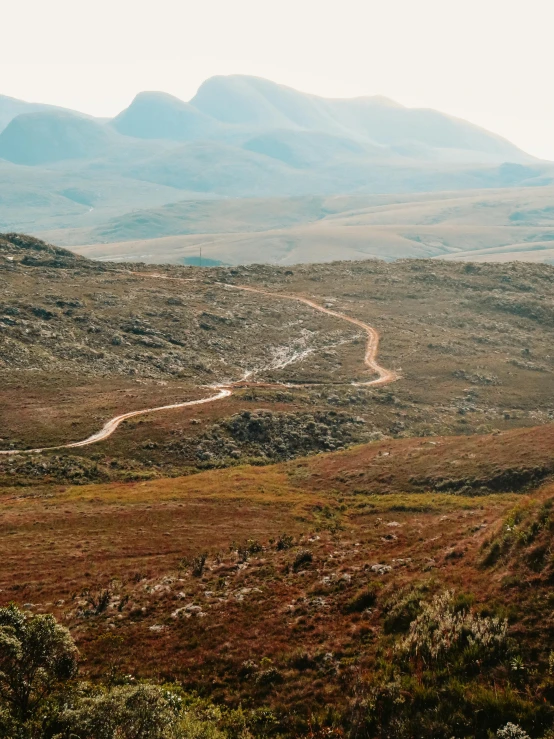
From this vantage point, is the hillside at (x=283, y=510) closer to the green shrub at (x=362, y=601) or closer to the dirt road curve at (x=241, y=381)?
the green shrub at (x=362, y=601)

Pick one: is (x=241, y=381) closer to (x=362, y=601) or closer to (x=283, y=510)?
(x=283, y=510)

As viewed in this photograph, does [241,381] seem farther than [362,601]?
Yes

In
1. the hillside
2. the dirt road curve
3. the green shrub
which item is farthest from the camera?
the dirt road curve

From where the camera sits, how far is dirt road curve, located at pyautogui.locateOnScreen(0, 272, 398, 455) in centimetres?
8386

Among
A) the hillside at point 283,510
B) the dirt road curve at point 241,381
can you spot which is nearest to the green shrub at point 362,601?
the hillside at point 283,510

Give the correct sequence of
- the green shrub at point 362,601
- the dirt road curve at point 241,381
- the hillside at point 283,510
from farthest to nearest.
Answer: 1. the dirt road curve at point 241,381
2. the green shrub at point 362,601
3. the hillside at point 283,510

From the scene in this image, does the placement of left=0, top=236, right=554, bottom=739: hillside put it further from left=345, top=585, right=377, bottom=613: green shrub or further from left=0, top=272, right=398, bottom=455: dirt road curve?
left=0, top=272, right=398, bottom=455: dirt road curve

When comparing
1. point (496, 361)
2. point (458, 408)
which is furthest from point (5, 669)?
point (496, 361)

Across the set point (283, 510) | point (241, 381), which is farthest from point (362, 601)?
point (241, 381)

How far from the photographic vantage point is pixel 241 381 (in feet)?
404

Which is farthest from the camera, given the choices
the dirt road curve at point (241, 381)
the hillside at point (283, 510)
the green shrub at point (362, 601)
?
the dirt road curve at point (241, 381)

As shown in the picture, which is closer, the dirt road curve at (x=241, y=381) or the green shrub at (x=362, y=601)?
the green shrub at (x=362, y=601)

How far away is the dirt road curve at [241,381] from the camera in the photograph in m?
83.9

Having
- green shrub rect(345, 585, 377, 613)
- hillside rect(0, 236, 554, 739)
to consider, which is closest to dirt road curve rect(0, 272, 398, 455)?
hillside rect(0, 236, 554, 739)
